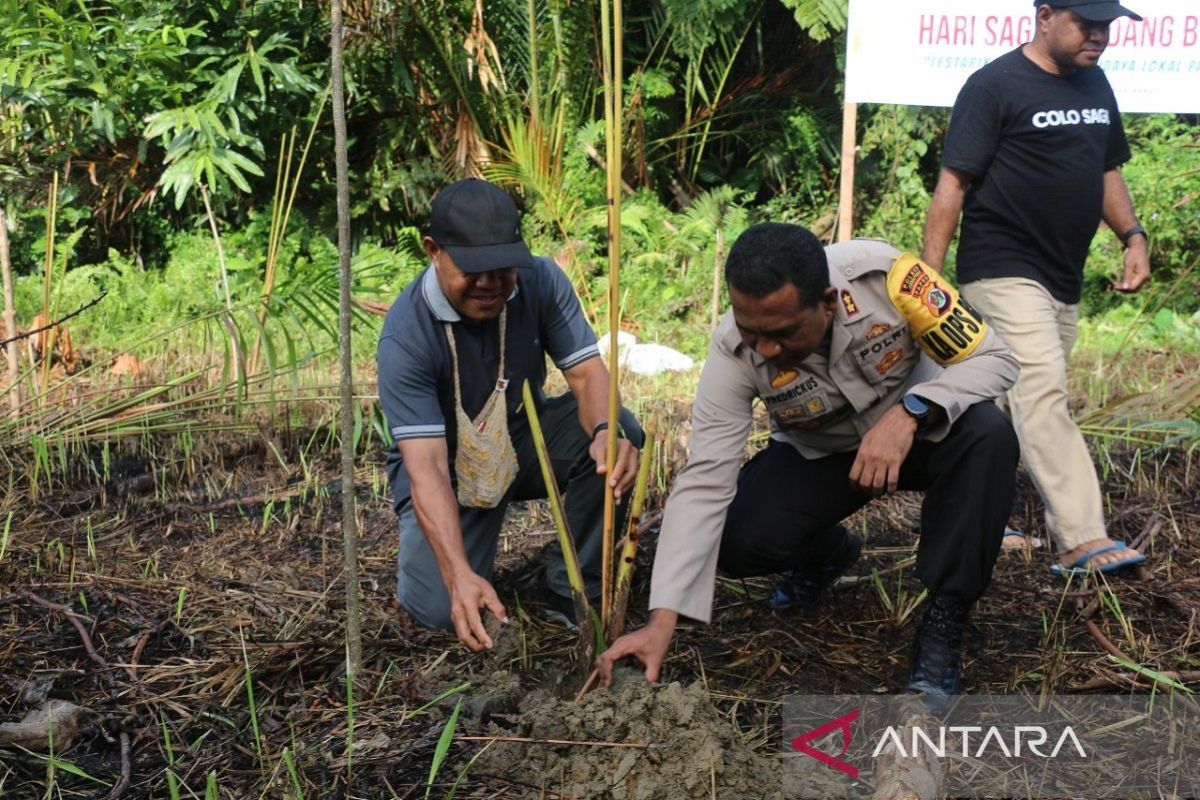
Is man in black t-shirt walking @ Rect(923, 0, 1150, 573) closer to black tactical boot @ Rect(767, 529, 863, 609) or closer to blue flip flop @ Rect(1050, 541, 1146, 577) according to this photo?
blue flip flop @ Rect(1050, 541, 1146, 577)

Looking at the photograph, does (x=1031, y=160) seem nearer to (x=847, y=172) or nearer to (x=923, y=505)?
(x=923, y=505)

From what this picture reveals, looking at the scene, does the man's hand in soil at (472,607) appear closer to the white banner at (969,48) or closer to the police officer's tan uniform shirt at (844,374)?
the police officer's tan uniform shirt at (844,374)

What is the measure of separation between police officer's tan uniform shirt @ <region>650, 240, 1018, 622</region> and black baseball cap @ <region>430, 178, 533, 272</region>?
0.47 m

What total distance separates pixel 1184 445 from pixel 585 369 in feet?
7.16

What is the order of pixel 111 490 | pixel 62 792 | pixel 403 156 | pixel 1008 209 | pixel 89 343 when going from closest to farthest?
pixel 62 792 → pixel 1008 209 → pixel 111 490 → pixel 89 343 → pixel 403 156

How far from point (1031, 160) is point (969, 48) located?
157cm

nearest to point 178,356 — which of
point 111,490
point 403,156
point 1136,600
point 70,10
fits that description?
point 111,490

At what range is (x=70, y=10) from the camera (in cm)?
667

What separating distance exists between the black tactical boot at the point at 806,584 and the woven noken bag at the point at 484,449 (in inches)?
28.1

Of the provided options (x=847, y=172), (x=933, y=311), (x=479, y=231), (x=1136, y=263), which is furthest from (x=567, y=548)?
(x=847, y=172)

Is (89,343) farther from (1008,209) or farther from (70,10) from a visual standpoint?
(1008,209)

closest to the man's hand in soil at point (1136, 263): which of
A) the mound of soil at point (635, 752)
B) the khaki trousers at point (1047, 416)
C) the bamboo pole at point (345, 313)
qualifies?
the khaki trousers at point (1047, 416)

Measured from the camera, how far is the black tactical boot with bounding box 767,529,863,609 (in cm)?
295

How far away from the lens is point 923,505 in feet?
8.47
